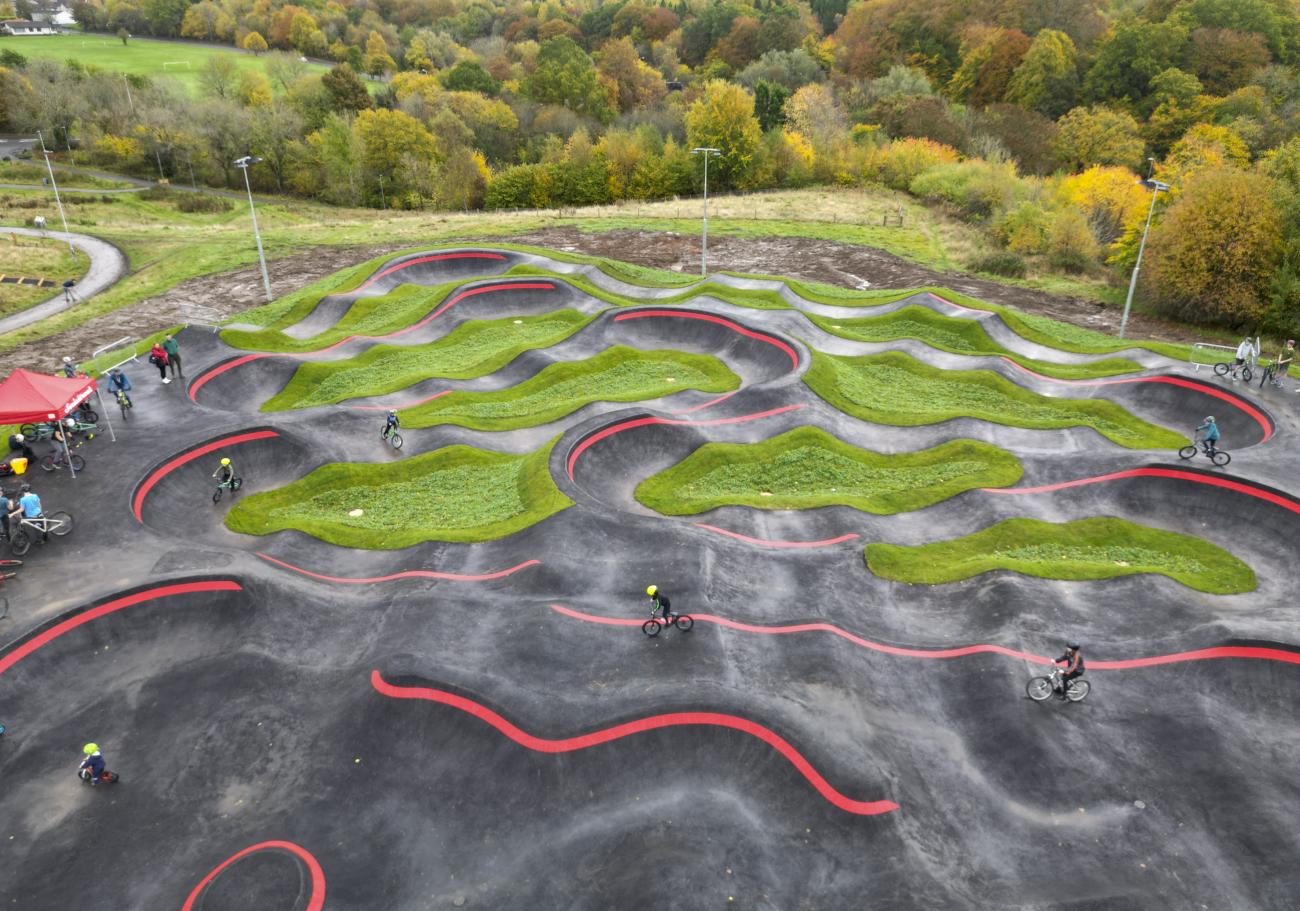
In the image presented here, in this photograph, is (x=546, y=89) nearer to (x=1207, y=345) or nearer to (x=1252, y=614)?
(x=1207, y=345)

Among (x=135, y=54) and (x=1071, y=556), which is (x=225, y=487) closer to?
(x=1071, y=556)

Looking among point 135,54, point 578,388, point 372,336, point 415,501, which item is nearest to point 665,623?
point 415,501

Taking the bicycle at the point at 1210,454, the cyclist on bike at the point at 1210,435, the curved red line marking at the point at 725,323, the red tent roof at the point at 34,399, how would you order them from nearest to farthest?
the red tent roof at the point at 34,399
the cyclist on bike at the point at 1210,435
the bicycle at the point at 1210,454
the curved red line marking at the point at 725,323

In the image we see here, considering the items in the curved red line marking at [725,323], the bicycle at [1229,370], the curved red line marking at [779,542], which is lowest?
the curved red line marking at [779,542]

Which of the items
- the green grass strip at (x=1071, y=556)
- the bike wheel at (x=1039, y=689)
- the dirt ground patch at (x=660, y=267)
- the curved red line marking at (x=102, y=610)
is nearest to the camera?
the bike wheel at (x=1039, y=689)

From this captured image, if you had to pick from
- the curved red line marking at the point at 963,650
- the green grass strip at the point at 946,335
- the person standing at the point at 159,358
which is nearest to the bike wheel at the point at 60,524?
the person standing at the point at 159,358

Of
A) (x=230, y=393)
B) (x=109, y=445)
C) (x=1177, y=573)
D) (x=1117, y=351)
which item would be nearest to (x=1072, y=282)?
(x=1117, y=351)

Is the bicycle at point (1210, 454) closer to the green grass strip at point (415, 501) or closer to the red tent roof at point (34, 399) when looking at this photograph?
the green grass strip at point (415, 501)
